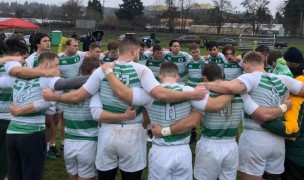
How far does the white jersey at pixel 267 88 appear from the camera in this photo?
4.67 metres

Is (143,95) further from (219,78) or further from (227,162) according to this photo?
(227,162)

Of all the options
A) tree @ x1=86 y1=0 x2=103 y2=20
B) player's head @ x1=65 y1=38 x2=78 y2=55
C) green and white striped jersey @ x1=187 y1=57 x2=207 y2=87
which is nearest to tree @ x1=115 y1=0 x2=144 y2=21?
tree @ x1=86 y1=0 x2=103 y2=20

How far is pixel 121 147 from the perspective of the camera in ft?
14.6

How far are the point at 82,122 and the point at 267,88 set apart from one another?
86.2 inches

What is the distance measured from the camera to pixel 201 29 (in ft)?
279

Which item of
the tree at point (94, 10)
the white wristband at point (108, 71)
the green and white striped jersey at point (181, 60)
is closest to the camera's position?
the white wristband at point (108, 71)

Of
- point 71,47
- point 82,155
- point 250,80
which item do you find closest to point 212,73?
point 250,80

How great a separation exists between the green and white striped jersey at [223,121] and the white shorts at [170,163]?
389 millimetres

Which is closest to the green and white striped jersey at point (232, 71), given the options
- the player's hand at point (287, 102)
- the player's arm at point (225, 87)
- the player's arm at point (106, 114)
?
the player's hand at point (287, 102)

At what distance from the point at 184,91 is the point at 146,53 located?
253 inches

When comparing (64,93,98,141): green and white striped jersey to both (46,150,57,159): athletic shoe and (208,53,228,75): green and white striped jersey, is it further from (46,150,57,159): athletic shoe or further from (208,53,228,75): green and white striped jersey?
(208,53,228,75): green and white striped jersey

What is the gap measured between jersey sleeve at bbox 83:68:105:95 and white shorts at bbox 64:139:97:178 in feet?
2.25

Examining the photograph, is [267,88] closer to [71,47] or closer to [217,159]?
[217,159]

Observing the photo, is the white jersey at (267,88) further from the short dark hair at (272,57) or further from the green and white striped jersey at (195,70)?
the green and white striped jersey at (195,70)
